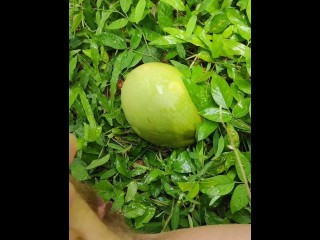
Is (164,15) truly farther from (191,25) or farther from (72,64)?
(72,64)

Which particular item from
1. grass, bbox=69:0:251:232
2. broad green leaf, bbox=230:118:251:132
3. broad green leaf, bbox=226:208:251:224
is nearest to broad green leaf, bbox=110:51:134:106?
grass, bbox=69:0:251:232

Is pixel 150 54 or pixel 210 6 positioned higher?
pixel 210 6

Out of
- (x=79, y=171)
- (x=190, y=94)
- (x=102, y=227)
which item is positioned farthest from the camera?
(x=190, y=94)

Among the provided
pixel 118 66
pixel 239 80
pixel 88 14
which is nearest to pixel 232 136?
pixel 239 80

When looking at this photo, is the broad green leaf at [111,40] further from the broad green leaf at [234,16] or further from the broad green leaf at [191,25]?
the broad green leaf at [234,16]

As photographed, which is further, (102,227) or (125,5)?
(125,5)

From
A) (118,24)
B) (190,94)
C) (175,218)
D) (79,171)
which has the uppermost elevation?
(118,24)
